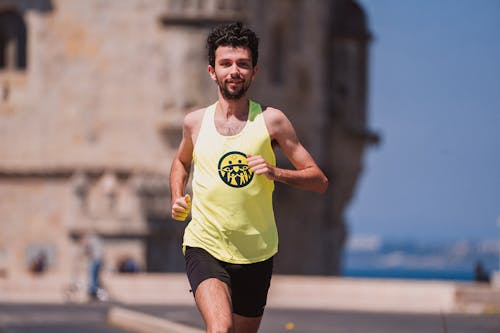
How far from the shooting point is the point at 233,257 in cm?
709

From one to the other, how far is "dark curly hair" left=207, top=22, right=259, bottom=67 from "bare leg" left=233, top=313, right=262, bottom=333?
4.40ft

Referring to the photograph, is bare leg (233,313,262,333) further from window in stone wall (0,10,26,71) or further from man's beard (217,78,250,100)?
window in stone wall (0,10,26,71)

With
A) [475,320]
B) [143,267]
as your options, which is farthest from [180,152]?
[143,267]

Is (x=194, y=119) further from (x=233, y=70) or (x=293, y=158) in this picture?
(x=293, y=158)

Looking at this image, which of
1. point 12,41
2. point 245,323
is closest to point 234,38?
point 245,323

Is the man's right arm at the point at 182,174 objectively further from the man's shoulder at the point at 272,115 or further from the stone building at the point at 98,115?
the stone building at the point at 98,115

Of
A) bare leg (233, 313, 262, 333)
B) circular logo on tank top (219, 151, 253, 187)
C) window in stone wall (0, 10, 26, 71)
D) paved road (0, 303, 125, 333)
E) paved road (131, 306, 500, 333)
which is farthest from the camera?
window in stone wall (0, 10, 26, 71)

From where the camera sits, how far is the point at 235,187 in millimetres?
6996

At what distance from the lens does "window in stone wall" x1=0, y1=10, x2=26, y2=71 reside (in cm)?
3822

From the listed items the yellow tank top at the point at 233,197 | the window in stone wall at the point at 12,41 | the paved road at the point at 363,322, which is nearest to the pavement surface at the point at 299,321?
the paved road at the point at 363,322

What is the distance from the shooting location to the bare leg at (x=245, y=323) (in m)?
7.25

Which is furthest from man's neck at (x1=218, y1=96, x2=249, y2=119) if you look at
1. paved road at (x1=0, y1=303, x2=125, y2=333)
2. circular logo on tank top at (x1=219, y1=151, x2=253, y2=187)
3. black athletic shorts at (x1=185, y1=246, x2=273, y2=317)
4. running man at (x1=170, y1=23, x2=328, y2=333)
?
paved road at (x1=0, y1=303, x2=125, y2=333)

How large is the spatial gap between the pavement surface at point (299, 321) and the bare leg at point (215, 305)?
26.7ft

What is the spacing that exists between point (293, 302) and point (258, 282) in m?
19.0
